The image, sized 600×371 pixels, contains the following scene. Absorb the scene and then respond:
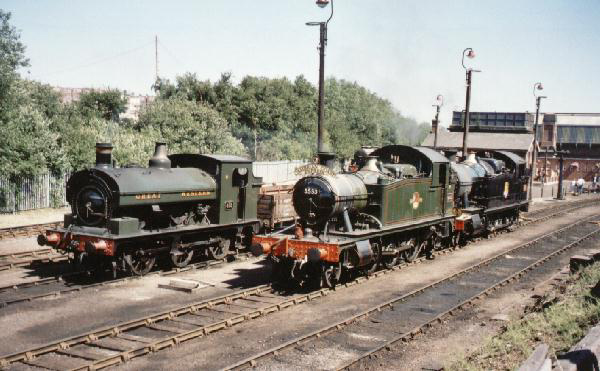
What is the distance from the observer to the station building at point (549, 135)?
205ft

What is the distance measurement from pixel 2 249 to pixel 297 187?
9.51 metres

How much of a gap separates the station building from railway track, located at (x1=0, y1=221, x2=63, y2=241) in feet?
154

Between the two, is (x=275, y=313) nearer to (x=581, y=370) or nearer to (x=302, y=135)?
(x=581, y=370)

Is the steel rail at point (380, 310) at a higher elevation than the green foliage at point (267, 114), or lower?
lower

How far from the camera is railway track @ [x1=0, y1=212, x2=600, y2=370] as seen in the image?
335 inches

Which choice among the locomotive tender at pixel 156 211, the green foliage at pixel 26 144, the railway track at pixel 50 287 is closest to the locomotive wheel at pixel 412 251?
the locomotive tender at pixel 156 211

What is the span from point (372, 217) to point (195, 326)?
5585 millimetres

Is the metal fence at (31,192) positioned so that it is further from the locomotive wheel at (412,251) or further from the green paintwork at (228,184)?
the locomotive wheel at (412,251)

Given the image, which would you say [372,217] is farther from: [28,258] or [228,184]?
[28,258]

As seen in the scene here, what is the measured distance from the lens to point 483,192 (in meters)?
21.5

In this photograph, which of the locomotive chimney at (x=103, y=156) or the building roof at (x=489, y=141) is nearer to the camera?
the locomotive chimney at (x=103, y=156)

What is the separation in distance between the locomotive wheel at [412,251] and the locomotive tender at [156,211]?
176 inches

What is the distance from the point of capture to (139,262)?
14289 millimetres

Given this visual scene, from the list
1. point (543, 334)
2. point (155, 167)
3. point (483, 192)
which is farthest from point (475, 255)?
point (155, 167)
